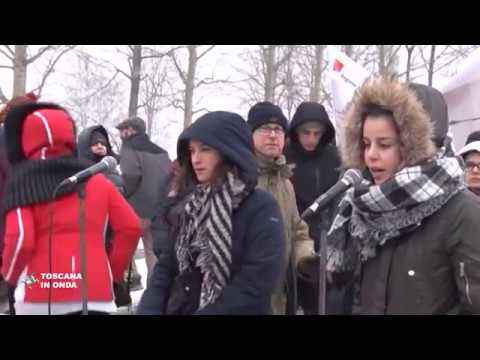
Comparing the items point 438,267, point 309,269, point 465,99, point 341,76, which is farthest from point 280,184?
point 465,99

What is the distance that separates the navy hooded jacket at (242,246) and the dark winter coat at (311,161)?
6.26ft

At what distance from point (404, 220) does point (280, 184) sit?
1677 millimetres

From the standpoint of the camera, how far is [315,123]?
195 inches

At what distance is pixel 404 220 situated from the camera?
2445mm

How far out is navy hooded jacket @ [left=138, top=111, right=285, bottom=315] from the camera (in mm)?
2729

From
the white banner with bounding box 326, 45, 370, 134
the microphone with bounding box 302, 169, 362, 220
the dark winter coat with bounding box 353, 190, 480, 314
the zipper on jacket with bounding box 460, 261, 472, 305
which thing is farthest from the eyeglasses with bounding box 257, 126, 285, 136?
the white banner with bounding box 326, 45, 370, 134

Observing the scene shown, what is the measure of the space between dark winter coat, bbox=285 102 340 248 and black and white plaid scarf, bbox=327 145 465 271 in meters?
2.19

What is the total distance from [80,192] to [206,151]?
2.60ft

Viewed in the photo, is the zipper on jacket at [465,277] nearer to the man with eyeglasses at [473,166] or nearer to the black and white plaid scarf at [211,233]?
the black and white plaid scarf at [211,233]

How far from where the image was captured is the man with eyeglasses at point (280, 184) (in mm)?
3721

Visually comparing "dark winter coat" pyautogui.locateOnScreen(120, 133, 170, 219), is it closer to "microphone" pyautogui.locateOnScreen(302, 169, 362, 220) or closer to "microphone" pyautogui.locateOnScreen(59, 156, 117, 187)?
"microphone" pyautogui.locateOnScreen(59, 156, 117, 187)

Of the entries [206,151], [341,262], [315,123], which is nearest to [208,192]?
[206,151]

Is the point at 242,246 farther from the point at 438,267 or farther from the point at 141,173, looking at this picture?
the point at 141,173

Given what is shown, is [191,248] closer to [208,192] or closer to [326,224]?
[208,192]
